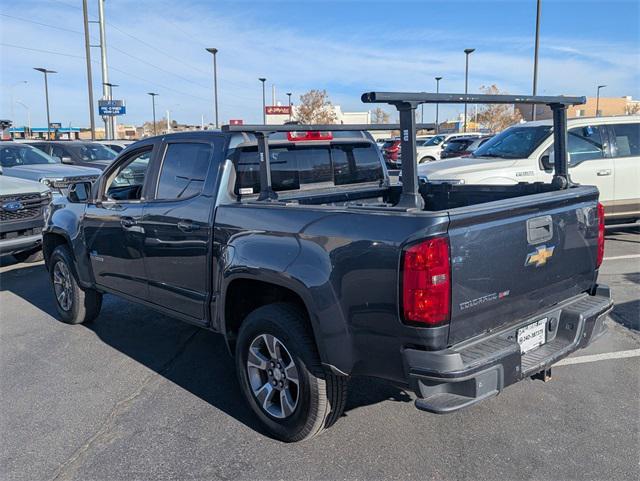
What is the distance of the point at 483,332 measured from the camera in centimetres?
302

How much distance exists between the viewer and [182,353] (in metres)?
5.10

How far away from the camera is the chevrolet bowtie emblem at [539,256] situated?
10.4 ft

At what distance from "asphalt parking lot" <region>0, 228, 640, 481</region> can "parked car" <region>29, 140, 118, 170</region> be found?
10448mm

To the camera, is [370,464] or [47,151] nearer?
[370,464]

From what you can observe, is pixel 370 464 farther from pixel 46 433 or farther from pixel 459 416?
pixel 46 433

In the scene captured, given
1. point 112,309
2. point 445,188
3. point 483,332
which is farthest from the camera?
point 112,309

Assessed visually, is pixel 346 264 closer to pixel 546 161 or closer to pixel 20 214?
pixel 546 161

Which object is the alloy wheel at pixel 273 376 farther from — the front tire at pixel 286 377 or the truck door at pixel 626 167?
the truck door at pixel 626 167

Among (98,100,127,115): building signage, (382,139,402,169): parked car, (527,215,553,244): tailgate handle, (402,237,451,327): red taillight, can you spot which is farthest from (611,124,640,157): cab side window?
(98,100,127,115): building signage

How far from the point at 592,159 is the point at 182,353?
6.78m

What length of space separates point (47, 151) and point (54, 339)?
1069 cm

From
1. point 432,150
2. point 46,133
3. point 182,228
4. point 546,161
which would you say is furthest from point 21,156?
point 46,133

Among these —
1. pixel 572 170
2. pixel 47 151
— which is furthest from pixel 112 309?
pixel 47 151

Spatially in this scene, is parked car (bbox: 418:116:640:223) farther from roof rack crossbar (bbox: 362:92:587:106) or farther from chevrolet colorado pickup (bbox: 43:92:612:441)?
roof rack crossbar (bbox: 362:92:587:106)
